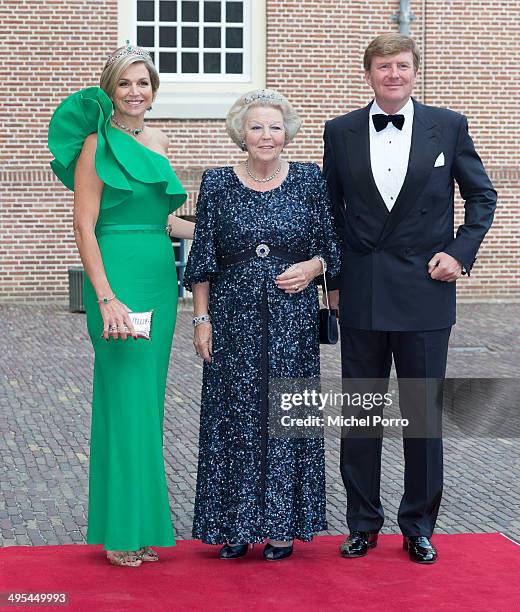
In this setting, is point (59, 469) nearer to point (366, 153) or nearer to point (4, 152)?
point (366, 153)

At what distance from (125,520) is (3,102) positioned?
1142cm

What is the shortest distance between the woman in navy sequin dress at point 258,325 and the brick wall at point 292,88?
10.9 metres

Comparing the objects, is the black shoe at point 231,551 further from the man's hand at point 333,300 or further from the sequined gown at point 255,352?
the man's hand at point 333,300

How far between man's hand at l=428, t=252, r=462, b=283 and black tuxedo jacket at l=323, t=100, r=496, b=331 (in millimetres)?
27

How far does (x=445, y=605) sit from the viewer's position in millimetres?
4344

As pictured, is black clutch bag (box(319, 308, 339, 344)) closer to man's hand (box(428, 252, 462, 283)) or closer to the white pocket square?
man's hand (box(428, 252, 462, 283))

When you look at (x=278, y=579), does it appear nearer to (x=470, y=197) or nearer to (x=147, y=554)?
(x=147, y=554)

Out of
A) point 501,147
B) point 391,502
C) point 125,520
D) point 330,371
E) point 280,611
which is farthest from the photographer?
point 501,147

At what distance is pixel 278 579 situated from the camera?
4.64 metres

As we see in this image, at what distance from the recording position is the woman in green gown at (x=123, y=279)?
4797 millimetres

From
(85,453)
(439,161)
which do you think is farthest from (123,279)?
(85,453)

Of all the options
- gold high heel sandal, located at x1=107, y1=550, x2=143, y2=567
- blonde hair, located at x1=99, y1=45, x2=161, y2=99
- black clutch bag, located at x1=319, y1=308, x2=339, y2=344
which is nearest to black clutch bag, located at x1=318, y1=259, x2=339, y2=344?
black clutch bag, located at x1=319, y1=308, x2=339, y2=344

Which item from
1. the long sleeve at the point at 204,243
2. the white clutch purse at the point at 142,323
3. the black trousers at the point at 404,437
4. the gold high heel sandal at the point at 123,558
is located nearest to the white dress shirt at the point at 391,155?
the black trousers at the point at 404,437

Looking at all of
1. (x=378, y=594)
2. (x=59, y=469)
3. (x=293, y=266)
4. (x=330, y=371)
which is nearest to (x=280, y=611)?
(x=378, y=594)
